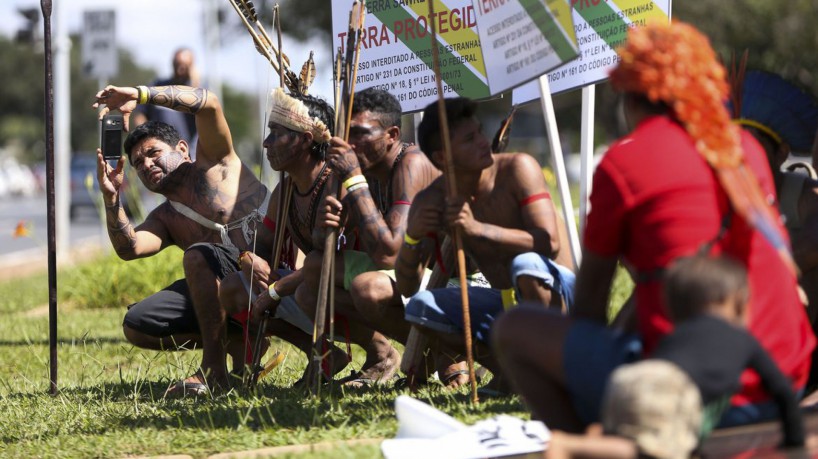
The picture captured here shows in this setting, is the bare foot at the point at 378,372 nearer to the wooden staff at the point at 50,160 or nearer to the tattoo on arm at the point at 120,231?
the tattoo on arm at the point at 120,231

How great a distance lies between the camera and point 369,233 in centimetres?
540

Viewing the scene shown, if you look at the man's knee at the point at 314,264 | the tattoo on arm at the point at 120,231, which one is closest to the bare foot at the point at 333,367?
the man's knee at the point at 314,264

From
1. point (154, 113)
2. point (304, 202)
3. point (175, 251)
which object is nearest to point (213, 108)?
point (304, 202)

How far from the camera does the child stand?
116 inches

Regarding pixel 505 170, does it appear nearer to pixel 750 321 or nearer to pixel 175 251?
pixel 750 321

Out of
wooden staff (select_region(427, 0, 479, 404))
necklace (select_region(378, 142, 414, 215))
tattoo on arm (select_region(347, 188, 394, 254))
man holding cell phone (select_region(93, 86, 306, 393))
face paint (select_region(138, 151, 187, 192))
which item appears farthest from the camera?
face paint (select_region(138, 151, 187, 192))

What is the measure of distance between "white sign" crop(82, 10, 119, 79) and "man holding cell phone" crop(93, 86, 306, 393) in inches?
371

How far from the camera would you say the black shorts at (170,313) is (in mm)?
6328

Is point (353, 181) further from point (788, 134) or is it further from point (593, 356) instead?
point (593, 356)

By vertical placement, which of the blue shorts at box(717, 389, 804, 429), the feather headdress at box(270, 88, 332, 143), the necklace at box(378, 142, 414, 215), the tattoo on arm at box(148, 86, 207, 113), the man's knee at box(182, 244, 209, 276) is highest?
the tattoo on arm at box(148, 86, 207, 113)

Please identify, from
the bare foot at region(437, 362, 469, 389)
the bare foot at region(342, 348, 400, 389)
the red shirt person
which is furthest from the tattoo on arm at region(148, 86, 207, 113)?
the red shirt person

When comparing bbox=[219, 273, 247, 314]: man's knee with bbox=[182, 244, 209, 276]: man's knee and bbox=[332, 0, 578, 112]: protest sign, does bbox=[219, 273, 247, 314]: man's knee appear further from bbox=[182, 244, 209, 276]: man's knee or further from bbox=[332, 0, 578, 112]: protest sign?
bbox=[332, 0, 578, 112]: protest sign

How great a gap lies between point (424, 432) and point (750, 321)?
1365mm

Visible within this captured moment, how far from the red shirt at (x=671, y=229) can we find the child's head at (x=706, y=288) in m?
0.15
